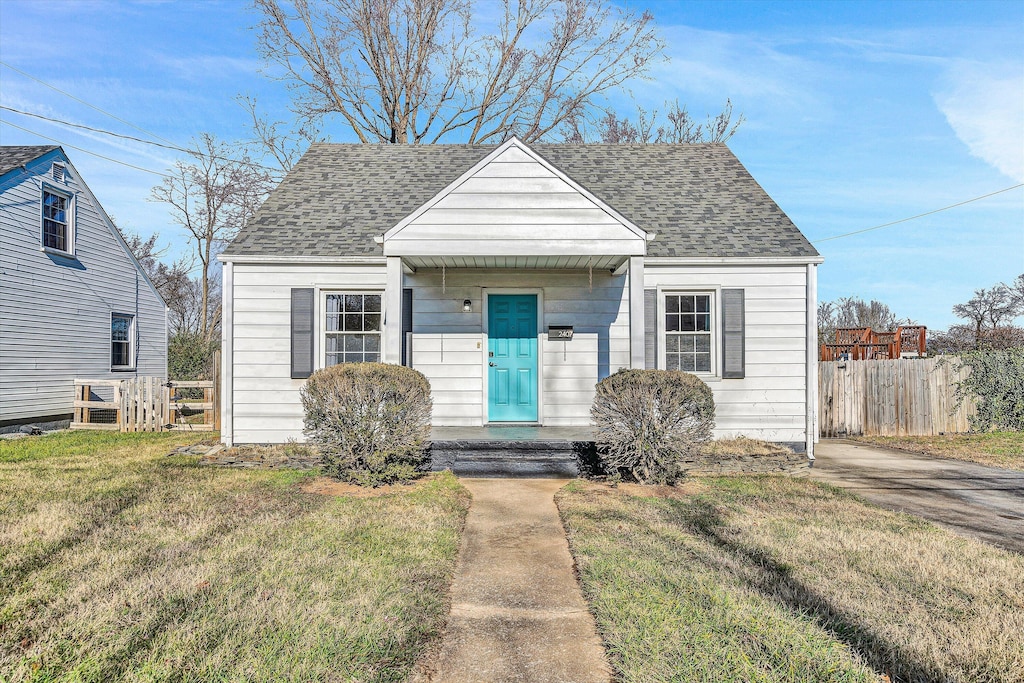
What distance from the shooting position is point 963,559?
164 inches

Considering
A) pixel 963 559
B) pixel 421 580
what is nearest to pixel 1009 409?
pixel 963 559

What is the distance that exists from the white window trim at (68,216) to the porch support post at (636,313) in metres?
13.5

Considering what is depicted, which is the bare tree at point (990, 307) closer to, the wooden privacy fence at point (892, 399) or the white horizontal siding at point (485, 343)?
the wooden privacy fence at point (892, 399)

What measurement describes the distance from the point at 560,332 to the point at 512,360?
0.89m

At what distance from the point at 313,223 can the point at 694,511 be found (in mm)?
7304

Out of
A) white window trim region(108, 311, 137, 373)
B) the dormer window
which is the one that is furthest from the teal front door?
white window trim region(108, 311, 137, 373)

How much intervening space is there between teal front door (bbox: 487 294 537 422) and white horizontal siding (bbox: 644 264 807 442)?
6.64ft

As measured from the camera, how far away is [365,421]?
6.45 metres

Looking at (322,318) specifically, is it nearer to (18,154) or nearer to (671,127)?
(18,154)

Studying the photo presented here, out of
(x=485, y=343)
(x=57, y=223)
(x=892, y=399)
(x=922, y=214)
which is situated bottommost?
(x=892, y=399)

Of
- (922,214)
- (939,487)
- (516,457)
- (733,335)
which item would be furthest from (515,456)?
(922,214)

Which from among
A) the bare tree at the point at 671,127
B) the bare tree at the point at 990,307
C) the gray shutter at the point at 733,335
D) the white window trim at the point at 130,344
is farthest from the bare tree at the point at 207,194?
the bare tree at the point at 990,307

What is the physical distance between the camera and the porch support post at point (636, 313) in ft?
24.1

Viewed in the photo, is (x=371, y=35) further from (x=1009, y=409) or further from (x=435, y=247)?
(x=1009, y=409)
